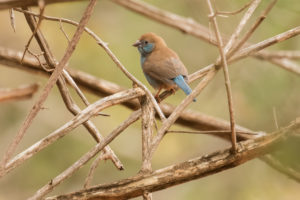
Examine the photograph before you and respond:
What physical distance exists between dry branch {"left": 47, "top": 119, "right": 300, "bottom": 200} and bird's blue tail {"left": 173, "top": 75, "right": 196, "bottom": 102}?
227 cm

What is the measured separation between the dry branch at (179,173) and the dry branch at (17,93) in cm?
171

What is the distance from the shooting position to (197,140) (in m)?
8.02

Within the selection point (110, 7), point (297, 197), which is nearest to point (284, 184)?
point (297, 197)

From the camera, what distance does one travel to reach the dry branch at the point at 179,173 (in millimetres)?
1879

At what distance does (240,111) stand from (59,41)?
280cm

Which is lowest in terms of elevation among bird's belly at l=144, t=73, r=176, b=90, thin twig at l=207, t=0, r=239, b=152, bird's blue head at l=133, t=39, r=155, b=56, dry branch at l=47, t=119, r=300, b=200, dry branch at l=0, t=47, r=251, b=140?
dry branch at l=47, t=119, r=300, b=200

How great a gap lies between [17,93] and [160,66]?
186cm

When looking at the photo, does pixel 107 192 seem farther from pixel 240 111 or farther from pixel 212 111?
pixel 212 111

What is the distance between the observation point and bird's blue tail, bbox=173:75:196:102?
4360 millimetres

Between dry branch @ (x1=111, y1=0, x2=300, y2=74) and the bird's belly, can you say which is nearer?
dry branch @ (x1=111, y1=0, x2=300, y2=74)

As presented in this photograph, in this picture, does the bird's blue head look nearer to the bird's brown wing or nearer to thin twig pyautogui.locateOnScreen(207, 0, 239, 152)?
the bird's brown wing

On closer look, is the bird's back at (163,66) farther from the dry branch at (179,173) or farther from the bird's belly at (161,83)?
the dry branch at (179,173)

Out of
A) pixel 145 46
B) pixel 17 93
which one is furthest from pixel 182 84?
pixel 17 93

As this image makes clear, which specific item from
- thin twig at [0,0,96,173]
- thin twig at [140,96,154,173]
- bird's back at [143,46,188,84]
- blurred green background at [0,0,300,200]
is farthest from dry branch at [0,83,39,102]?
blurred green background at [0,0,300,200]
